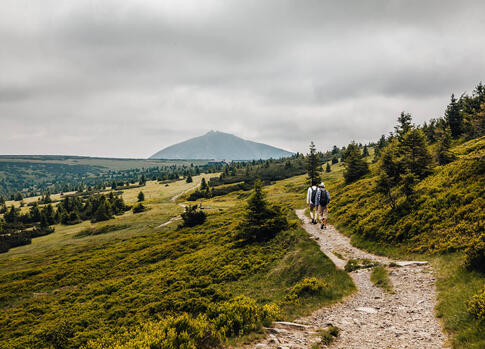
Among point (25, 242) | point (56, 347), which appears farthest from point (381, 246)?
point (25, 242)

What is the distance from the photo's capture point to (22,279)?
4103 cm

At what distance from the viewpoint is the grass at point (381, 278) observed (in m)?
11.7

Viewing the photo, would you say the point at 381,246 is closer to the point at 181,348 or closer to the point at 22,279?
the point at 181,348

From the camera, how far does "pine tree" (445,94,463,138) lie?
7331 cm

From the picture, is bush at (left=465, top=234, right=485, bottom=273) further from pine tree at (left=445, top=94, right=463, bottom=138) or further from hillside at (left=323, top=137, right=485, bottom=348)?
pine tree at (left=445, top=94, right=463, bottom=138)

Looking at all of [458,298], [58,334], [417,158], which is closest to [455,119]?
[417,158]

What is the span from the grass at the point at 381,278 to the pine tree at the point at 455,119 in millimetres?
85598

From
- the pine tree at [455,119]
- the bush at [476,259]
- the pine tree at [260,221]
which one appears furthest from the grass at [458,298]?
the pine tree at [455,119]

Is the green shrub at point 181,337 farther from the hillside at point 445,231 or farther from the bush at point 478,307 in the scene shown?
the bush at point 478,307

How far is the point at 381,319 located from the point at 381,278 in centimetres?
416

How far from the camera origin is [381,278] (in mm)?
12805

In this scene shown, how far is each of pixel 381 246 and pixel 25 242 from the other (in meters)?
113

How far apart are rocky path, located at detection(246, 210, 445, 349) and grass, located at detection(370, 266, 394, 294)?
23 cm

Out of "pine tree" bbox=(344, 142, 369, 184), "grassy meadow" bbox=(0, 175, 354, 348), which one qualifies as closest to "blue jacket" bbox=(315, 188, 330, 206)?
"grassy meadow" bbox=(0, 175, 354, 348)
